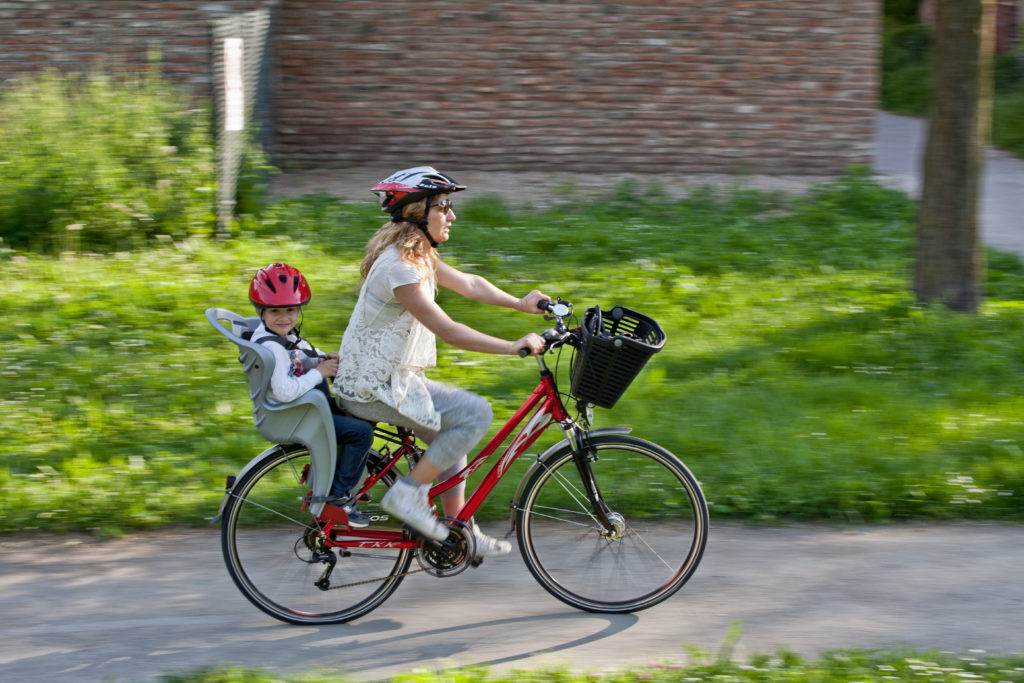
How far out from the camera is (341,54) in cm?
1224

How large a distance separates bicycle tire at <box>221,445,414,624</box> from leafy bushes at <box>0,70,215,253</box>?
17.3ft

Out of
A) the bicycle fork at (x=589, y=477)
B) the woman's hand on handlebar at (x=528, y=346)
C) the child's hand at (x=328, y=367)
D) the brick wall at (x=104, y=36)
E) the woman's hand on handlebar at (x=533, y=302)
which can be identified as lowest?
the bicycle fork at (x=589, y=477)

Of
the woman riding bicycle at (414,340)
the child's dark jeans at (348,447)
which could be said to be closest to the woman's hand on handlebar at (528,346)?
the woman riding bicycle at (414,340)

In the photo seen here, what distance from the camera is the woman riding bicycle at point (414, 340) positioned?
4164 mm

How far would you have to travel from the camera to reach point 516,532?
4.62 m

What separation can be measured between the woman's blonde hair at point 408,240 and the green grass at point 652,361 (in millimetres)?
1720

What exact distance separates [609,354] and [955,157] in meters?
4.85

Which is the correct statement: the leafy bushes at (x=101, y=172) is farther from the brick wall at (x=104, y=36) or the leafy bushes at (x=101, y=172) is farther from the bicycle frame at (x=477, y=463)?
the bicycle frame at (x=477, y=463)

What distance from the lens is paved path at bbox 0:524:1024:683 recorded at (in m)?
4.29

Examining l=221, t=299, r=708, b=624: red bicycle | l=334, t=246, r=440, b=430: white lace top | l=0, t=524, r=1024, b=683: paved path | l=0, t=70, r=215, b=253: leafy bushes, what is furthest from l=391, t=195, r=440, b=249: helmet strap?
l=0, t=70, r=215, b=253: leafy bushes

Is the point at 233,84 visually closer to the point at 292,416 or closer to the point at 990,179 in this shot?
the point at 292,416

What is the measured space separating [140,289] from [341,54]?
5.04 metres

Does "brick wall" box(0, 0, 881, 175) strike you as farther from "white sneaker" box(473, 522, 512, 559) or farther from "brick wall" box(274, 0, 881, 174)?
"white sneaker" box(473, 522, 512, 559)

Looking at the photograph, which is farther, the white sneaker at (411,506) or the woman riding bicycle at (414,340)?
the white sneaker at (411,506)
